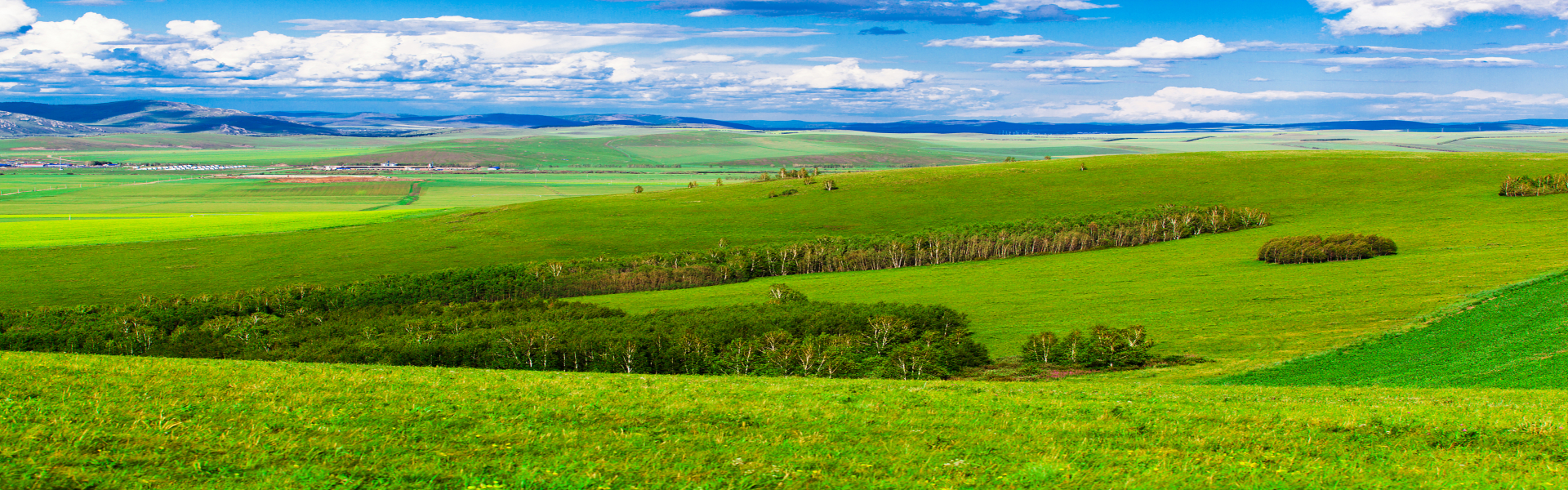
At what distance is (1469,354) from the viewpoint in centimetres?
4000

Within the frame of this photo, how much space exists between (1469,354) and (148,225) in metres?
189

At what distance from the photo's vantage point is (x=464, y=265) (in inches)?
4478

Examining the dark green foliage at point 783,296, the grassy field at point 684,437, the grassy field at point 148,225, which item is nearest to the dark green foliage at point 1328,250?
the dark green foliage at point 783,296

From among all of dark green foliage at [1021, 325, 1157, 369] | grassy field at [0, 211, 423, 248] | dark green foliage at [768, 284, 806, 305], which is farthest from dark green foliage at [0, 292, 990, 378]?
grassy field at [0, 211, 423, 248]

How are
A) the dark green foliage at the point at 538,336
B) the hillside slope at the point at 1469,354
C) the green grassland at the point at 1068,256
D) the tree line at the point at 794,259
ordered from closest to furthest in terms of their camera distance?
the hillside slope at the point at 1469,354
the dark green foliage at the point at 538,336
the green grassland at the point at 1068,256
the tree line at the point at 794,259

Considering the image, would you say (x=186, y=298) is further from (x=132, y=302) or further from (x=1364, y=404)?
(x=1364, y=404)

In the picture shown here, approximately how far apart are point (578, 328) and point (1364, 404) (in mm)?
52846

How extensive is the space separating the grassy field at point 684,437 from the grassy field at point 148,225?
144m

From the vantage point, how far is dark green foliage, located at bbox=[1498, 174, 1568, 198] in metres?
123

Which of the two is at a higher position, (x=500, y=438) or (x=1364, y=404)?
(x=500, y=438)

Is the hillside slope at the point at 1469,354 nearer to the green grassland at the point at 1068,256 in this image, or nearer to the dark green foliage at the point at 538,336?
the green grassland at the point at 1068,256

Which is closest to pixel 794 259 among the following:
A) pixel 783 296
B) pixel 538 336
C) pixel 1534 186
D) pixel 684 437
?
pixel 783 296

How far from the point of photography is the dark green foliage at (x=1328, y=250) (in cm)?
8869

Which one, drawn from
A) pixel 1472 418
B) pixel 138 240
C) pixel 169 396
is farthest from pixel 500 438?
pixel 138 240
